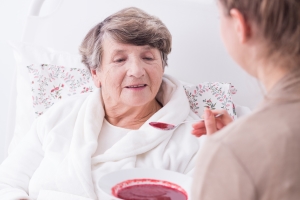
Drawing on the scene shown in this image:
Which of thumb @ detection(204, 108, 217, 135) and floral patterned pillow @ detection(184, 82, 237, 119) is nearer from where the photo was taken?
thumb @ detection(204, 108, 217, 135)

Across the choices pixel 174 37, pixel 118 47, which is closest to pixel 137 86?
pixel 118 47

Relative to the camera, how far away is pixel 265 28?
27.7 inches

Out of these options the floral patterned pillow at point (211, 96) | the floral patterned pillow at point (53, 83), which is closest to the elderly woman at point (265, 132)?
the floral patterned pillow at point (211, 96)

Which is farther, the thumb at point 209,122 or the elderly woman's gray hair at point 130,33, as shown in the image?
the elderly woman's gray hair at point 130,33

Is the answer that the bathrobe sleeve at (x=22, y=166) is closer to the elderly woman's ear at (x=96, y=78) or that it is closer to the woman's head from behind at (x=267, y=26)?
the elderly woman's ear at (x=96, y=78)

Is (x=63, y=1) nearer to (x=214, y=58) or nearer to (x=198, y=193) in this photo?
(x=214, y=58)

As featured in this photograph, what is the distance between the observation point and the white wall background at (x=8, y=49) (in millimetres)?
2684

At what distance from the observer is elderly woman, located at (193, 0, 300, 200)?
2.25 ft

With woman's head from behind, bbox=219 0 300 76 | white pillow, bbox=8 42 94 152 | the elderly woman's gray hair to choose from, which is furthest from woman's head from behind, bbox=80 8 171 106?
woman's head from behind, bbox=219 0 300 76

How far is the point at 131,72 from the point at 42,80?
51cm

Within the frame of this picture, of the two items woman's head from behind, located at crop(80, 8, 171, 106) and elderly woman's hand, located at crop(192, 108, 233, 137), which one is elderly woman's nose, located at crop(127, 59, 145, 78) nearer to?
woman's head from behind, located at crop(80, 8, 171, 106)

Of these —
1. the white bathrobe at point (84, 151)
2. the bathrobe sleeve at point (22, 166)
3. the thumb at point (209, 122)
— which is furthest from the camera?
the bathrobe sleeve at point (22, 166)

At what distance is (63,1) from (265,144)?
1.65 meters

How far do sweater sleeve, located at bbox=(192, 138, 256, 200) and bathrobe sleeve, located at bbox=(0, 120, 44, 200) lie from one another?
3.27 feet
